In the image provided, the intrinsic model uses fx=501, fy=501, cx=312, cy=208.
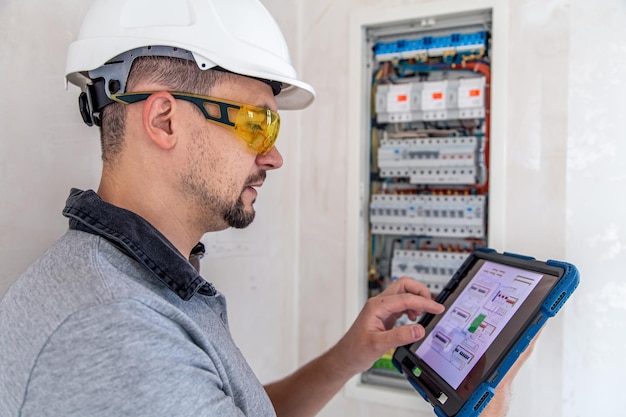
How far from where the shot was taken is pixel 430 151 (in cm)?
177

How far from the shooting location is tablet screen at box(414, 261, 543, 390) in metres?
1.04

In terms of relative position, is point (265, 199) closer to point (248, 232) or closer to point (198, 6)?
point (248, 232)

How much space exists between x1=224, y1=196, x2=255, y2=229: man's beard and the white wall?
1.33 ft

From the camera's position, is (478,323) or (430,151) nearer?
(478,323)

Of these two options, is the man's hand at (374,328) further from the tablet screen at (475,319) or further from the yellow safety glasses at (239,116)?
the yellow safety glasses at (239,116)

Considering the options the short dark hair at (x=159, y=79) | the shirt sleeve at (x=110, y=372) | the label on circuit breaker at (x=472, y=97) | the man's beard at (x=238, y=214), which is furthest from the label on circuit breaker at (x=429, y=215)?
the shirt sleeve at (x=110, y=372)

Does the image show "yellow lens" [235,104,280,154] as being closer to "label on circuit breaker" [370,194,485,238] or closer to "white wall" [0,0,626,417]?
"white wall" [0,0,626,417]

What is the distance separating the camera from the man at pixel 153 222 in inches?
23.9

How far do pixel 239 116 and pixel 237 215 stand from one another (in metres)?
0.18

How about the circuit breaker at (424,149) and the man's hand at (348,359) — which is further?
the circuit breaker at (424,149)

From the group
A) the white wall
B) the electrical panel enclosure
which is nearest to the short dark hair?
the white wall

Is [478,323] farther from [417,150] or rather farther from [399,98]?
[399,98]

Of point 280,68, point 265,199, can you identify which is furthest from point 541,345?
point 280,68

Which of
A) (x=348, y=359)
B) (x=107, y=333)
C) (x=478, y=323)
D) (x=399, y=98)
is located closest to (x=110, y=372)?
(x=107, y=333)
